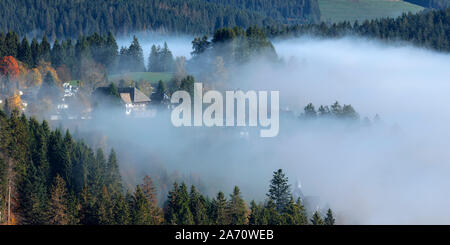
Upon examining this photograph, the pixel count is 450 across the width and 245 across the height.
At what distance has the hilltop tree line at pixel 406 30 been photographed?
559 feet

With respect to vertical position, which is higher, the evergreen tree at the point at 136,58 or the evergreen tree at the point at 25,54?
the evergreen tree at the point at 136,58

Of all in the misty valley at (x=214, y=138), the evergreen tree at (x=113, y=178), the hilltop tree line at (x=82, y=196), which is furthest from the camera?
the evergreen tree at (x=113, y=178)

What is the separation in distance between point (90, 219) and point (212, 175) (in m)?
26.5

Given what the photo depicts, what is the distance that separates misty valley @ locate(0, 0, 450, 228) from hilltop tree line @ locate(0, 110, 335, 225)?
0.45ft

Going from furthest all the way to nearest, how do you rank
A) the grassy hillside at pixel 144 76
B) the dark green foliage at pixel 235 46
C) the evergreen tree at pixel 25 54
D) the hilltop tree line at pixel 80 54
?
1. the dark green foliage at pixel 235 46
2. the grassy hillside at pixel 144 76
3. the hilltop tree line at pixel 80 54
4. the evergreen tree at pixel 25 54

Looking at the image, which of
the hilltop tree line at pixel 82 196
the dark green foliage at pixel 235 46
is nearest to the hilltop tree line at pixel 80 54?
the dark green foliage at pixel 235 46

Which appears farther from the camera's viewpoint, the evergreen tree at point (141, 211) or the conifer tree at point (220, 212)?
the conifer tree at point (220, 212)

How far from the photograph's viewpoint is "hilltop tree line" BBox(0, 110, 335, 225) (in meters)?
64.1

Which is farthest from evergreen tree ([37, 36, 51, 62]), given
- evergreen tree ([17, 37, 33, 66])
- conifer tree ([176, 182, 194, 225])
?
conifer tree ([176, 182, 194, 225])

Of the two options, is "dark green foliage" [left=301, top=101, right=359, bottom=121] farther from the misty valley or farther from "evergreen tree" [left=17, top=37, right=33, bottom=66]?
"evergreen tree" [left=17, top=37, right=33, bottom=66]

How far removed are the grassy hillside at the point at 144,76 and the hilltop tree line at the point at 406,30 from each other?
47.7m

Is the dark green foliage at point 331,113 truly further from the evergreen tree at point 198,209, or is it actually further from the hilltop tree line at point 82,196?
the evergreen tree at point 198,209
